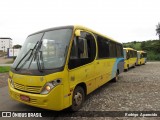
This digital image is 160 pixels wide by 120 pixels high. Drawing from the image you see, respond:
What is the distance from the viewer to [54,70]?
411cm

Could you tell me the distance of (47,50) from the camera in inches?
179

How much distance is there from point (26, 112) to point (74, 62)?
2139 millimetres

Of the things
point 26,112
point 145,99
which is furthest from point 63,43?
point 145,99

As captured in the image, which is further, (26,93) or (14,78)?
(14,78)

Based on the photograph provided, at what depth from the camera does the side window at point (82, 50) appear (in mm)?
4629

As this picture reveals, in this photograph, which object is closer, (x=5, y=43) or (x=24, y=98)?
(x=24, y=98)

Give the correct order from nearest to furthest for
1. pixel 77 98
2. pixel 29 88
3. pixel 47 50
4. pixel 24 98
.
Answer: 1. pixel 29 88
2. pixel 24 98
3. pixel 47 50
4. pixel 77 98

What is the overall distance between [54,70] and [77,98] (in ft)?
4.55

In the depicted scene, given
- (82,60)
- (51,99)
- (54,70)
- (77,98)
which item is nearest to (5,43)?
(82,60)

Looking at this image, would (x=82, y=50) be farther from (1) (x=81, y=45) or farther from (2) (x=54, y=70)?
(2) (x=54, y=70)

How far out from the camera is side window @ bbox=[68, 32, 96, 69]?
463cm

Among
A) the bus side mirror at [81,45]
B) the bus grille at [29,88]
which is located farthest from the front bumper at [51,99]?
the bus side mirror at [81,45]

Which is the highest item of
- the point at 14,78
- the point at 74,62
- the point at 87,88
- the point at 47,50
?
the point at 47,50

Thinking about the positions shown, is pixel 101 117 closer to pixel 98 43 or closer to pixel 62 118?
pixel 62 118
